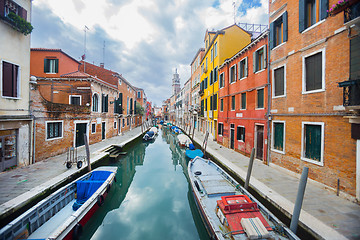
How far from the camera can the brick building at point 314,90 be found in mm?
5410

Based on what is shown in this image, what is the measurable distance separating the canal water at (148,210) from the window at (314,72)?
7.08 m

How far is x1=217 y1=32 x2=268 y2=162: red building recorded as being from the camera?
10.0 meters

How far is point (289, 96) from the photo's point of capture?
791cm

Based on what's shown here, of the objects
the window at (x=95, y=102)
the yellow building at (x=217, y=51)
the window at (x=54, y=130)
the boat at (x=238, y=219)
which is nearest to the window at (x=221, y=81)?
the yellow building at (x=217, y=51)

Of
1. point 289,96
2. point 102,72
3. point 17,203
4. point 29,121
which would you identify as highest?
point 102,72

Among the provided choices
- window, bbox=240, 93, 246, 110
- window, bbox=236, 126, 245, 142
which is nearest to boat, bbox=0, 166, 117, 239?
window, bbox=236, 126, 245, 142

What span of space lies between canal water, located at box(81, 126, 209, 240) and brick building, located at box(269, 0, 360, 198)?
5.11m

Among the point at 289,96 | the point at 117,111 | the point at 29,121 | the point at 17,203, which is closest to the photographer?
the point at 17,203

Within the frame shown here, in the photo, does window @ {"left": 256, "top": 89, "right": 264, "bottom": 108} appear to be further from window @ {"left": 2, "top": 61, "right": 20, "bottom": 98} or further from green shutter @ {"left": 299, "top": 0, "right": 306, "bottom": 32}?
window @ {"left": 2, "top": 61, "right": 20, "bottom": 98}

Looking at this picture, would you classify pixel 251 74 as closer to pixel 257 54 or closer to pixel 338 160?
pixel 257 54

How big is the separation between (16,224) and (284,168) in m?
10.1

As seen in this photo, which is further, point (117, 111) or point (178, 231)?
point (117, 111)

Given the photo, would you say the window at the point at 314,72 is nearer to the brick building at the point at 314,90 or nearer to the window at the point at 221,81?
the brick building at the point at 314,90

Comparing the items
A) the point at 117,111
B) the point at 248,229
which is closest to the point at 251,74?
the point at 248,229
